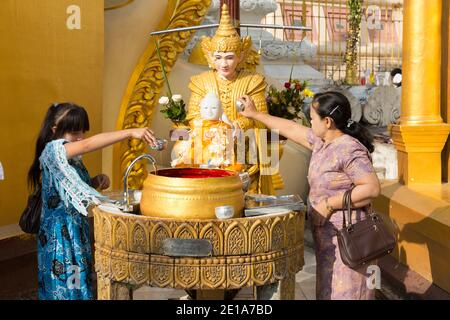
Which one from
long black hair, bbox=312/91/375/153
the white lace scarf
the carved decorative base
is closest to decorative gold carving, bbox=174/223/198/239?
the carved decorative base

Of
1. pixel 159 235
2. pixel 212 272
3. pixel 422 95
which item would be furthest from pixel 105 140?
pixel 422 95

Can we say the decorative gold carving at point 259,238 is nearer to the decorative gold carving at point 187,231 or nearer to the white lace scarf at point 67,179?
the decorative gold carving at point 187,231

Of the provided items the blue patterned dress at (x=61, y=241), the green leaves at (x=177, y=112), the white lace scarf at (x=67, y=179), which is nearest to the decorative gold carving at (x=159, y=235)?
the white lace scarf at (x=67, y=179)

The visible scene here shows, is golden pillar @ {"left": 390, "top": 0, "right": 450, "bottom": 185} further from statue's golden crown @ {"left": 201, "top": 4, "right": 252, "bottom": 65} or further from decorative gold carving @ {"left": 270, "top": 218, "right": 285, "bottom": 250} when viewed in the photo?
decorative gold carving @ {"left": 270, "top": 218, "right": 285, "bottom": 250}

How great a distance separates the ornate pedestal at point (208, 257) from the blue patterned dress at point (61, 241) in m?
0.60

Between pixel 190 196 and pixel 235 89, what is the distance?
5.98 ft

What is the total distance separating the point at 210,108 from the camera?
3553 mm

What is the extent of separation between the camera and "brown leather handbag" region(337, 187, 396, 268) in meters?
2.57

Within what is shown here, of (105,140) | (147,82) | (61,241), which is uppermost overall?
(147,82)

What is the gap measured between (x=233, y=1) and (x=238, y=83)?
1239 mm

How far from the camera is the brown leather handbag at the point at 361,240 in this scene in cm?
257
